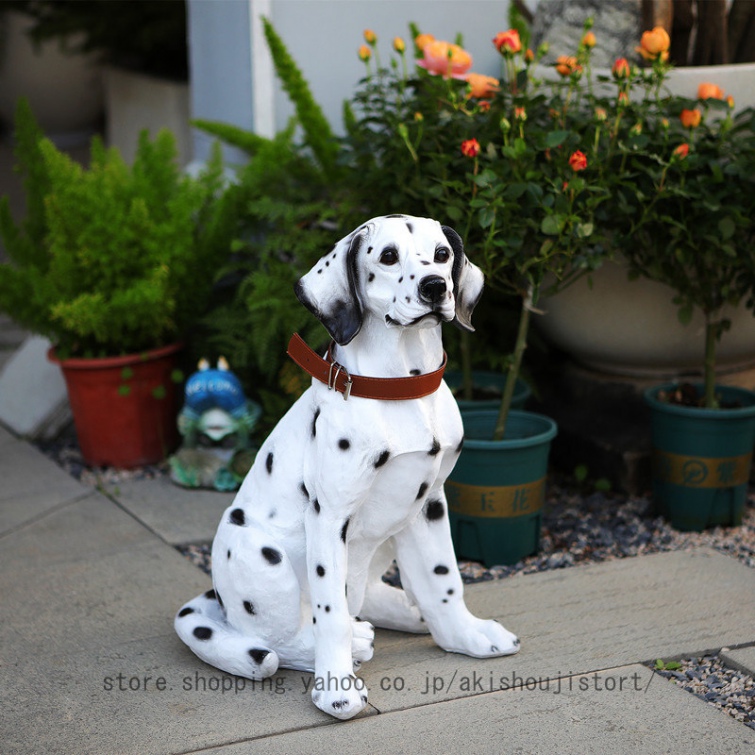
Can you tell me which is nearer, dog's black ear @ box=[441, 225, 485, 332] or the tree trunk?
dog's black ear @ box=[441, 225, 485, 332]

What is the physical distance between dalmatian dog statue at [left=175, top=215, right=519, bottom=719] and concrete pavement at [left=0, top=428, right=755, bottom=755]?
0.09m

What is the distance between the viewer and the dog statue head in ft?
7.82

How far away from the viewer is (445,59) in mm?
3684

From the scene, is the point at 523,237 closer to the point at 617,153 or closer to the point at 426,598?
the point at 617,153

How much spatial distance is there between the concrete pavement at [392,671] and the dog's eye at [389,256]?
1.14 meters

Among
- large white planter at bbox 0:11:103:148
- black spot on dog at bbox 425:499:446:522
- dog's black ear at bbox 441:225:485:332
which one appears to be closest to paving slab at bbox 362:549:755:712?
black spot on dog at bbox 425:499:446:522

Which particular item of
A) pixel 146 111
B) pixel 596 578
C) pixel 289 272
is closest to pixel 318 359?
pixel 596 578

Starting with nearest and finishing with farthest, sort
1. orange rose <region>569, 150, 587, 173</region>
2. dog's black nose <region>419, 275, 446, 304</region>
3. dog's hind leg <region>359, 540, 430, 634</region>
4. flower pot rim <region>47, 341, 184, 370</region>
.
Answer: dog's black nose <region>419, 275, 446, 304</region>, dog's hind leg <region>359, 540, 430, 634</region>, orange rose <region>569, 150, 587, 173</region>, flower pot rim <region>47, 341, 184, 370</region>

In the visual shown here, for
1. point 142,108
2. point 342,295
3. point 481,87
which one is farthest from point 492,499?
point 142,108

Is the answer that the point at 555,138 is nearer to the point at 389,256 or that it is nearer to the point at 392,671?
the point at 389,256

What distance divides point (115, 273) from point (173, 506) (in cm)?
104

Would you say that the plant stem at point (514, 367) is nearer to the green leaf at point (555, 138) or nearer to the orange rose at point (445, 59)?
the green leaf at point (555, 138)

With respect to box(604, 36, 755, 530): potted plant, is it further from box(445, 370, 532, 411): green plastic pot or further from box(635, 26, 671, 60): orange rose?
box(445, 370, 532, 411): green plastic pot

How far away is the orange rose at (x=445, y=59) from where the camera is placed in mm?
3611
